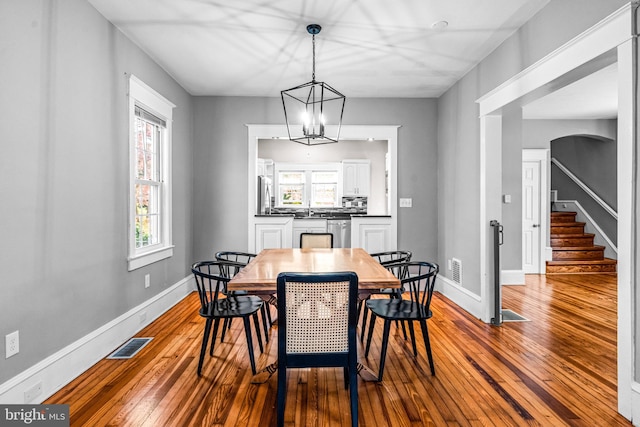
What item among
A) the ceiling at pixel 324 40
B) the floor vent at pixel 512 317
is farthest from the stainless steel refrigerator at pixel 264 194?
the floor vent at pixel 512 317

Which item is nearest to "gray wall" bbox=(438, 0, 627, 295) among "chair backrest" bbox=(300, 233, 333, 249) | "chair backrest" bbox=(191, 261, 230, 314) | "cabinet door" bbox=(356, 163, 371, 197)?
"chair backrest" bbox=(300, 233, 333, 249)

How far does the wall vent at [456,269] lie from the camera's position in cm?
440

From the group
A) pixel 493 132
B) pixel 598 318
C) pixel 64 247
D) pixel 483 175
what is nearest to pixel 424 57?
pixel 493 132

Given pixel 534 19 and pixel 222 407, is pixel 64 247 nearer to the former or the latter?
pixel 222 407

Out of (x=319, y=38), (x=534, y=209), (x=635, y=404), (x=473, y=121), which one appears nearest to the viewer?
(x=635, y=404)

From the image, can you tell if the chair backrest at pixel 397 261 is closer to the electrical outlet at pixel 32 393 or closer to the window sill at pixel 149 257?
the window sill at pixel 149 257

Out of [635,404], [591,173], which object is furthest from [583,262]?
[635,404]

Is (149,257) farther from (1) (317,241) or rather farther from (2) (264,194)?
(2) (264,194)

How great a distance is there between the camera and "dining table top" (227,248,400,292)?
213cm

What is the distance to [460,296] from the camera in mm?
4324

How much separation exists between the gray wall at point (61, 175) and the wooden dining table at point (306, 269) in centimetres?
118

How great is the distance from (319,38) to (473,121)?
1.96 m

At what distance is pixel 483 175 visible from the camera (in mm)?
3758

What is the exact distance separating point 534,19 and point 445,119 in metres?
2.00
